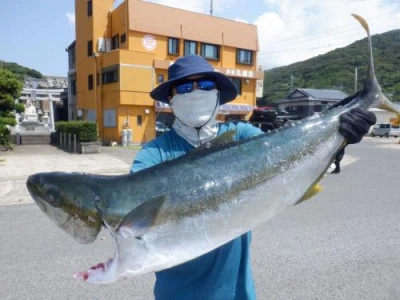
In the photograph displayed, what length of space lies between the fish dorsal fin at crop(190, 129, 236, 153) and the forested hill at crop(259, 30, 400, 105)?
7303cm

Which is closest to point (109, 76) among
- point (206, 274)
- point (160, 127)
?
point (160, 127)

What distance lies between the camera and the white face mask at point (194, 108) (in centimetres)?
250

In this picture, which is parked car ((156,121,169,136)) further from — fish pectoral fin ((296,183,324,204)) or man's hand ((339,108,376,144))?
fish pectoral fin ((296,183,324,204))

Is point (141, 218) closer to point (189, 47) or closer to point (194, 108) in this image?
point (194, 108)

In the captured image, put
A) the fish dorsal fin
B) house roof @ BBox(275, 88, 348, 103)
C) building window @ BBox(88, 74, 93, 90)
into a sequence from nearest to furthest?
the fish dorsal fin
building window @ BBox(88, 74, 93, 90)
house roof @ BBox(275, 88, 348, 103)

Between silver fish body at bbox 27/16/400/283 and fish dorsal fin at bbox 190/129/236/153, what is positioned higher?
fish dorsal fin at bbox 190/129/236/153

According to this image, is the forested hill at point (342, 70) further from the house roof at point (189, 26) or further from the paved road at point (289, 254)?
the paved road at point (289, 254)

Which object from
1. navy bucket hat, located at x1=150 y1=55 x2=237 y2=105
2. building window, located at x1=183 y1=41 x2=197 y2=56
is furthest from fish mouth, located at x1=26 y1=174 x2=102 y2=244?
building window, located at x1=183 y1=41 x2=197 y2=56

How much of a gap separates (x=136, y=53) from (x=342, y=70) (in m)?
81.9

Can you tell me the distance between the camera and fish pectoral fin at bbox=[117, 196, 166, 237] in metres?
1.82

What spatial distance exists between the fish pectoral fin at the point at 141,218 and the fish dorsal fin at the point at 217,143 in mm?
431

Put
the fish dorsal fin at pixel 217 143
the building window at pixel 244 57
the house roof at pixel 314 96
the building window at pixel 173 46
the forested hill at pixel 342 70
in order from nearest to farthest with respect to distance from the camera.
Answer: the fish dorsal fin at pixel 217 143
the building window at pixel 173 46
the building window at pixel 244 57
the house roof at pixel 314 96
the forested hill at pixel 342 70

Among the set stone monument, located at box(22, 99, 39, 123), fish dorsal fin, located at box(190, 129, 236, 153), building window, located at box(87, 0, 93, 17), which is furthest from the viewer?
building window, located at box(87, 0, 93, 17)

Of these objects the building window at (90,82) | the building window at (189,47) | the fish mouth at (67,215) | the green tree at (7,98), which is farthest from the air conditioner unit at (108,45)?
the fish mouth at (67,215)
